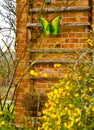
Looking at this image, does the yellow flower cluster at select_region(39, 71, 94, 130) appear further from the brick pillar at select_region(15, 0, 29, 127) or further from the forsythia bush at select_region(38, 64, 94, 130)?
the brick pillar at select_region(15, 0, 29, 127)

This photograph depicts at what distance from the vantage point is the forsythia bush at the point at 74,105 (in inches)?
120

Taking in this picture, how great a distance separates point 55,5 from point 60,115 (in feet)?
8.39

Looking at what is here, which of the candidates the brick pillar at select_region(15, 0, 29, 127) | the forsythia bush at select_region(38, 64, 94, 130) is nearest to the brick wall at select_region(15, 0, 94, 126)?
the brick pillar at select_region(15, 0, 29, 127)

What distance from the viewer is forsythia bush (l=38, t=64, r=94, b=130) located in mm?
3059

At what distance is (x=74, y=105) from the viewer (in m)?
3.19

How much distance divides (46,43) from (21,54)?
0.43 metres

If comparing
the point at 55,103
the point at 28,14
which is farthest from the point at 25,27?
the point at 55,103

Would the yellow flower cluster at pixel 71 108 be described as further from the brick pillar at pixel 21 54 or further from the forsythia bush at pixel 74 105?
the brick pillar at pixel 21 54

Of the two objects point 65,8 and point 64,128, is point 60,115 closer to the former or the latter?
point 64,128

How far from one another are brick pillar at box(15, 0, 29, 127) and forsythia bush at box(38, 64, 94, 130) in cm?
186

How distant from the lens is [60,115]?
3.29m

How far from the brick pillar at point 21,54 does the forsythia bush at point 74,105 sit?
186 cm

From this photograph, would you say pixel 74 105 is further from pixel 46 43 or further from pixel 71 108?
pixel 46 43

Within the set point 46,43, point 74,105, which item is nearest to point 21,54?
point 46,43
